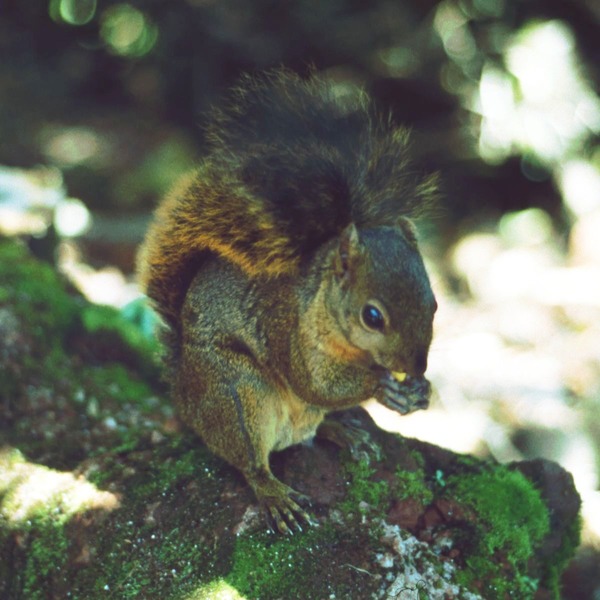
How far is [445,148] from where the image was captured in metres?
8.45

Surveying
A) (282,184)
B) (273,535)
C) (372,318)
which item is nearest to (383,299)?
(372,318)

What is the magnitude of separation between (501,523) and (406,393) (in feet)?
1.96

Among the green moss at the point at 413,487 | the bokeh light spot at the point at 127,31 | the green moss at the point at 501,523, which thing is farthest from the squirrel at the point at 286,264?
the bokeh light spot at the point at 127,31

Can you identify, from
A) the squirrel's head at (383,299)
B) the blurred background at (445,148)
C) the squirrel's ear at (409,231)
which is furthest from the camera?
the blurred background at (445,148)

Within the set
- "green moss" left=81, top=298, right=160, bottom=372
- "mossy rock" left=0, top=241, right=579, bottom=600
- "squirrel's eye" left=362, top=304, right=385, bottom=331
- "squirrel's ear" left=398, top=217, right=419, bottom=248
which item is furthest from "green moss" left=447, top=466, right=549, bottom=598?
"green moss" left=81, top=298, right=160, bottom=372

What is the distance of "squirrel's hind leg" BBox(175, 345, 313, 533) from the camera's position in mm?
2699

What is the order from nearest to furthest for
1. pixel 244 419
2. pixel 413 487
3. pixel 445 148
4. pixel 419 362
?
pixel 419 362 < pixel 244 419 < pixel 413 487 < pixel 445 148

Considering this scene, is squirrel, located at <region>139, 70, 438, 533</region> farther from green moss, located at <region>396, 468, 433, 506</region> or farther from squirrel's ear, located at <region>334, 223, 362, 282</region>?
green moss, located at <region>396, 468, 433, 506</region>

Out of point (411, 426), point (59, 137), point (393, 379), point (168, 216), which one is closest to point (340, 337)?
point (393, 379)

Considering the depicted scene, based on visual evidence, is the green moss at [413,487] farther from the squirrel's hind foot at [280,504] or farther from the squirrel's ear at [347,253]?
the squirrel's ear at [347,253]

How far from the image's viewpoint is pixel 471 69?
8.09m

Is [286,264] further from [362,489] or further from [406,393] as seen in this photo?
[362,489]

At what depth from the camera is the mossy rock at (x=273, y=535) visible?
2535 millimetres

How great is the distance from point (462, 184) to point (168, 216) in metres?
5.98
